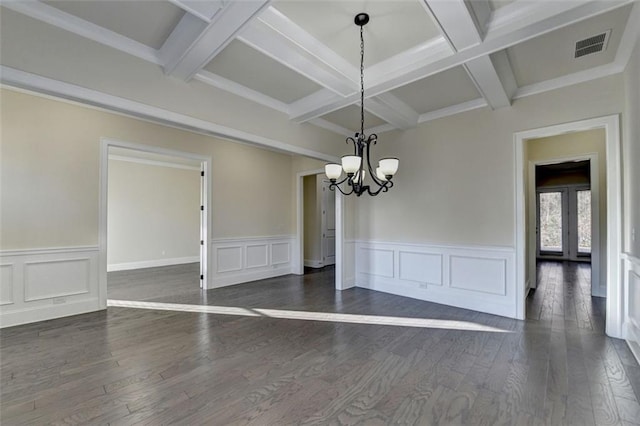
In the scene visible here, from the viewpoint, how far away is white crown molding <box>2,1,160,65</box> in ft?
7.26

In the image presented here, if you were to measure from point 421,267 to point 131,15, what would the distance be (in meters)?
4.67

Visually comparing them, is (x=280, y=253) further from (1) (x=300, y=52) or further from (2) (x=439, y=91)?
(1) (x=300, y=52)

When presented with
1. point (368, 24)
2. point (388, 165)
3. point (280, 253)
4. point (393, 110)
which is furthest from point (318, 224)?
point (368, 24)

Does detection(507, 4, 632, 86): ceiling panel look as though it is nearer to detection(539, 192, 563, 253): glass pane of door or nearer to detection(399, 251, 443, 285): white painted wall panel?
detection(399, 251, 443, 285): white painted wall panel

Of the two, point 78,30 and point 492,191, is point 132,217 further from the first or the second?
point 492,191

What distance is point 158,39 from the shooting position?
8.76 ft

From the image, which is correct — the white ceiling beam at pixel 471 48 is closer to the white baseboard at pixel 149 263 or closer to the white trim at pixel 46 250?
the white trim at pixel 46 250

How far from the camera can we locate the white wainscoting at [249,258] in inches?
224

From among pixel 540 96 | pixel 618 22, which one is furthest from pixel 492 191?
pixel 618 22

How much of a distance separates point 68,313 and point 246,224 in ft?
10.3

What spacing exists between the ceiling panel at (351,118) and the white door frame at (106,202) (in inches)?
102

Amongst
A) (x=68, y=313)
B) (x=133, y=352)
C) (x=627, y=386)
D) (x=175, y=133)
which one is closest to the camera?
(x=627, y=386)

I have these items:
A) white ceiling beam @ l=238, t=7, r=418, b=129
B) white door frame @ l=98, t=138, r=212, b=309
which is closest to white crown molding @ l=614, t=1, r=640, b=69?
white ceiling beam @ l=238, t=7, r=418, b=129

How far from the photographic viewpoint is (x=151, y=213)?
7984mm
